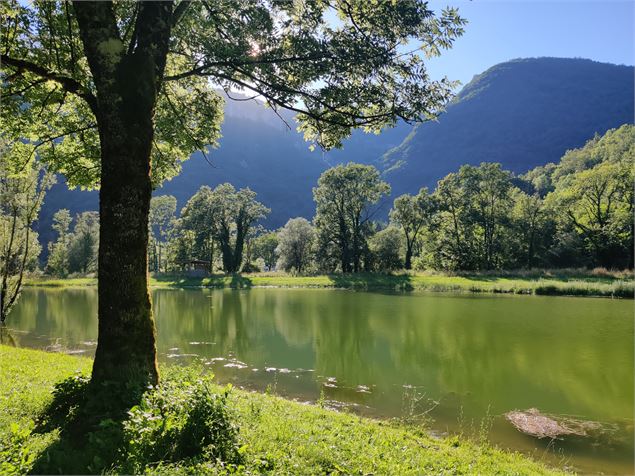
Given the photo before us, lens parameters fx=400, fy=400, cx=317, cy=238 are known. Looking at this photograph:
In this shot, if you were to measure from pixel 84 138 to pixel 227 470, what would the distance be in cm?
968

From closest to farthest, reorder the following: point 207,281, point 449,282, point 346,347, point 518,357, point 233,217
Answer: point 518,357 < point 346,347 < point 449,282 < point 207,281 < point 233,217

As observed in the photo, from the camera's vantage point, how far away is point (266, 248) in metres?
109

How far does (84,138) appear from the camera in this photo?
1059cm

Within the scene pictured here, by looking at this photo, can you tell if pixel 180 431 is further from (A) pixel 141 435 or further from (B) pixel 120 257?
(B) pixel 120 257

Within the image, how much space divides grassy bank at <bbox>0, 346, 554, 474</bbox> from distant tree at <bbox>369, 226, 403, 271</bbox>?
5777cm

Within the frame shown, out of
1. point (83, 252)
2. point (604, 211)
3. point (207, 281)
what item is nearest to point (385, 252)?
point (207, 281)

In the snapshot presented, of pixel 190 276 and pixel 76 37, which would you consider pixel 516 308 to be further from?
pixel 190 276

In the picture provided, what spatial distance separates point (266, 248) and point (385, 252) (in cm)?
5050

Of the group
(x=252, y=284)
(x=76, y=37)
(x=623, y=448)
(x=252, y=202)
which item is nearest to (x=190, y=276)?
(x=252, y=284)

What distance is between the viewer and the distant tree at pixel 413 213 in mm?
64812

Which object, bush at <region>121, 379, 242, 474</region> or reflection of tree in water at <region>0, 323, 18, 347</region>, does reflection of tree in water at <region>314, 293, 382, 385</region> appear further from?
reflection of tree in water at <region>0, 323, 18, 347</region>

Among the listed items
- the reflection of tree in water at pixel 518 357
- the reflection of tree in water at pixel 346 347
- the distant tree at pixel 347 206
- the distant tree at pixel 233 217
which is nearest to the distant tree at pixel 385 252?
the distant tree at pixel 347 206

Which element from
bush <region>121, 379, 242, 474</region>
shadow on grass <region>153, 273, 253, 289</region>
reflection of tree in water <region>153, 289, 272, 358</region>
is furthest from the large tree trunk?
shadow on grass <region>153, 273, 253, 289</region>

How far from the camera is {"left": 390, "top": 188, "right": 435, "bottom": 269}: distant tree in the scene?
64812mm
